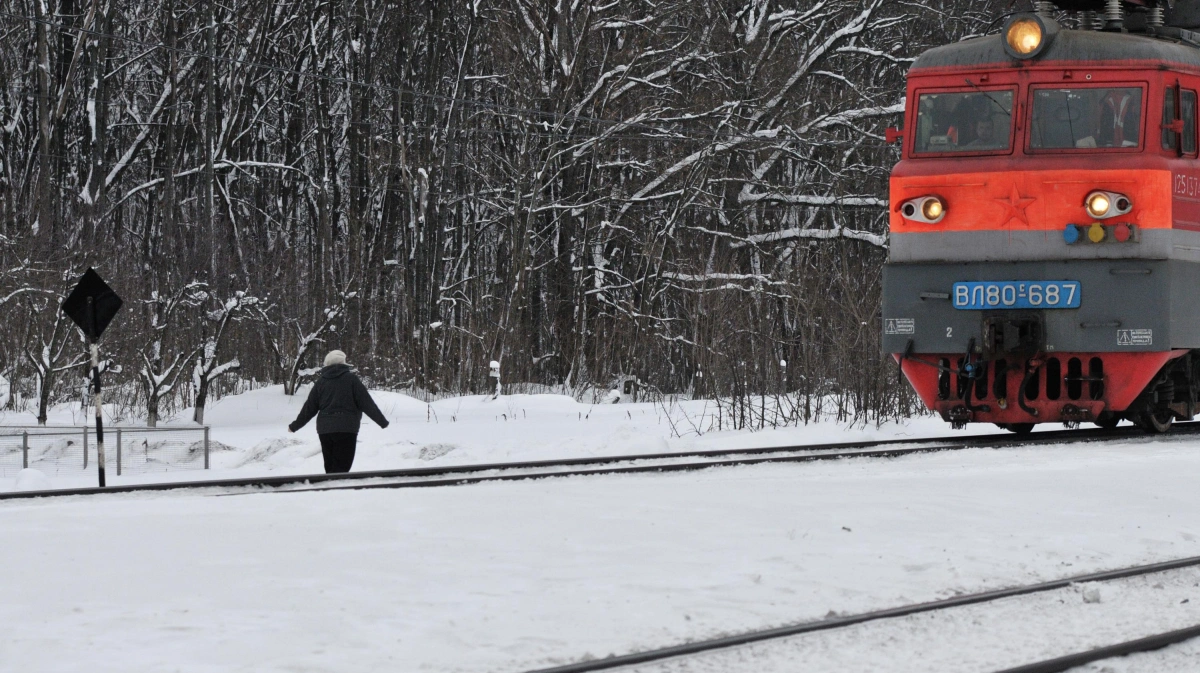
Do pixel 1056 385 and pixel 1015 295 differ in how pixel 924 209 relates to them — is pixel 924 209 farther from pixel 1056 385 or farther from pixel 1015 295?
pixel 1056 385

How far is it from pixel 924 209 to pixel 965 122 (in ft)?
2.68

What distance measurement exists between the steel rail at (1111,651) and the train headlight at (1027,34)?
306 inches

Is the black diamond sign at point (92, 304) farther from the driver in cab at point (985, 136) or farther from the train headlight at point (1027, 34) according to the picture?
the train headlight at point (1027, 34)

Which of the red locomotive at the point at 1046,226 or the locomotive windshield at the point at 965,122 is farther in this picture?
the locomotive windshield at the point at 965,122

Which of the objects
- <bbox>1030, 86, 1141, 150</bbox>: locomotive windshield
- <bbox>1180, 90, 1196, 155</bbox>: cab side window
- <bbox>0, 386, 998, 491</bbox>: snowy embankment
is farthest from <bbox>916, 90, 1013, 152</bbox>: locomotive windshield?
<bbox>0, 386, 998, 491</bbox>: snowy embankment

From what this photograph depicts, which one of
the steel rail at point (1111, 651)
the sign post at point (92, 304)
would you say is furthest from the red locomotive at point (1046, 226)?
the sign post at point (92, 304)

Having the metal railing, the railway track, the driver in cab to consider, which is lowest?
the metal railing

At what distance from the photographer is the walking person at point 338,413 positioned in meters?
13.3

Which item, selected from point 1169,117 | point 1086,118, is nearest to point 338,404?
point 1086,118

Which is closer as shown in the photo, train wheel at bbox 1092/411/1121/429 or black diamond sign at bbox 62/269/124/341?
train wheel at bbox 1092/411/1121/429

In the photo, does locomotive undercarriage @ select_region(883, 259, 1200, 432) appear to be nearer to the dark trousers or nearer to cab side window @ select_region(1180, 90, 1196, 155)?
cab side window @ select_region(1180, 90, 1196, 155)

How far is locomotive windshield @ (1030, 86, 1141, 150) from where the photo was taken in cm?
1250

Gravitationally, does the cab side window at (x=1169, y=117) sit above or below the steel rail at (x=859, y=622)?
above

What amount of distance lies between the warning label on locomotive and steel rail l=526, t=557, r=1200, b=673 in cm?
512
